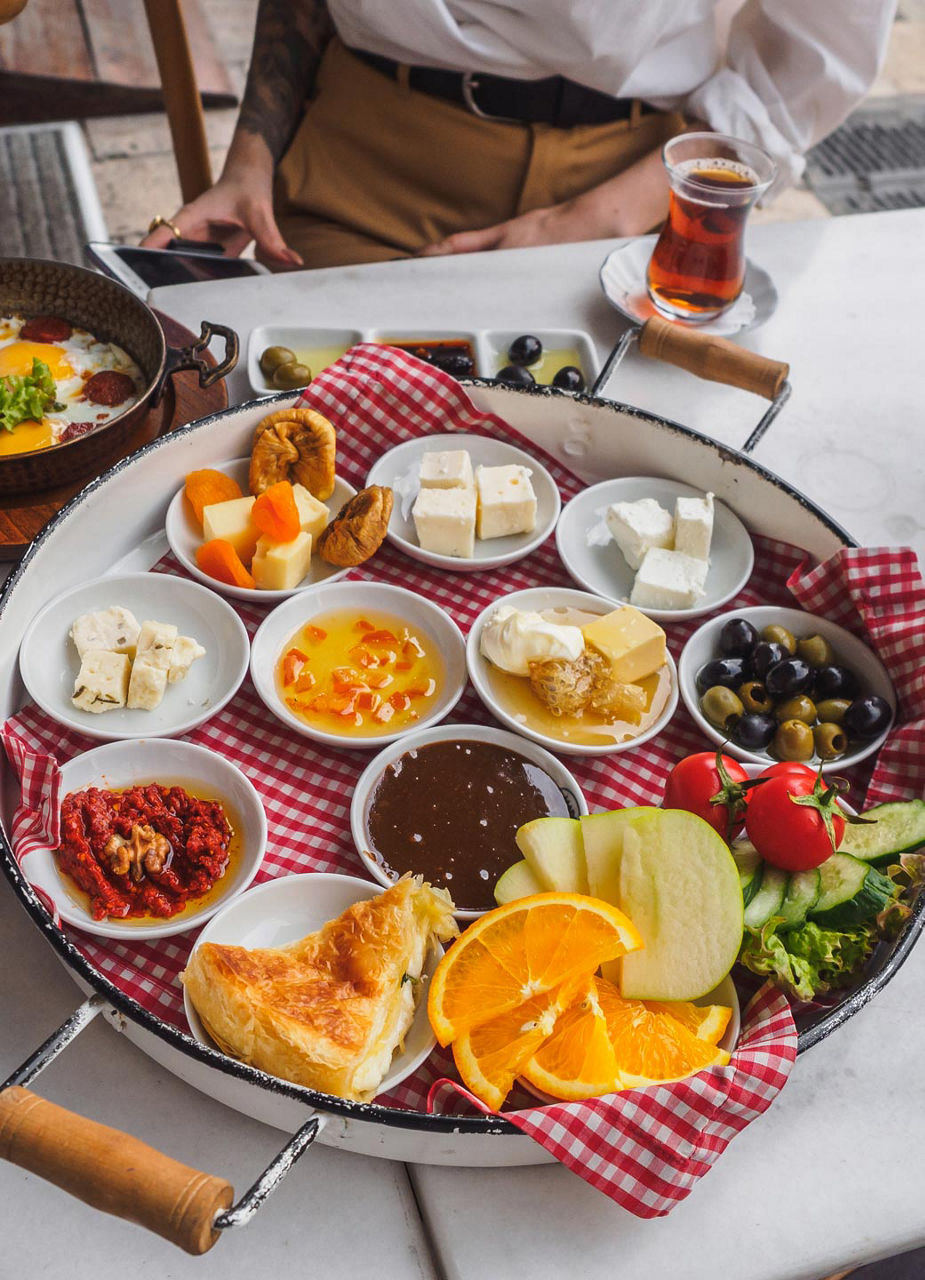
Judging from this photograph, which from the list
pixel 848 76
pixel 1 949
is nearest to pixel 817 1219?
pixel 1 949

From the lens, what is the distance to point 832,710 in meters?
1.69

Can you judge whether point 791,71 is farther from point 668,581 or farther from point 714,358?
point 668,581

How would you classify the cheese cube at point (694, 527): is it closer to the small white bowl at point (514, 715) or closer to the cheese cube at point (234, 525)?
the small white bowl at point (514, 715)

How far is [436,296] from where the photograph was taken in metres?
2.52

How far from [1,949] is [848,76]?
266 centimetres

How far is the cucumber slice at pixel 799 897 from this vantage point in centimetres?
132

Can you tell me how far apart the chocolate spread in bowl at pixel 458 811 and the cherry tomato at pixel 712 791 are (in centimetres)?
20

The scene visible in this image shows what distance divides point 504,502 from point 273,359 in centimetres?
66

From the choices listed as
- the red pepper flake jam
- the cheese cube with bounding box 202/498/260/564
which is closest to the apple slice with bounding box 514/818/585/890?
the red pepper flake jam

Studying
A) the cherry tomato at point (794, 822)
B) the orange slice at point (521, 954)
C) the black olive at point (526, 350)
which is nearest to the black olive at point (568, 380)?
the black olive at point (526, 350)

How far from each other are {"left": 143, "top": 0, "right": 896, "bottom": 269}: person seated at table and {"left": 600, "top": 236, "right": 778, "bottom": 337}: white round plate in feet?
1.04

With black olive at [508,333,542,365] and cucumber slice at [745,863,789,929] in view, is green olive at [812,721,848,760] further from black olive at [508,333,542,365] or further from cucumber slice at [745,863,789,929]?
black olive at [508,333,542,365]

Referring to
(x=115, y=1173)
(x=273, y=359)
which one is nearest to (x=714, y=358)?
(x=273, y=359)

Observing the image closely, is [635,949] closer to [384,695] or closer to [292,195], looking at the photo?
[384,695]
